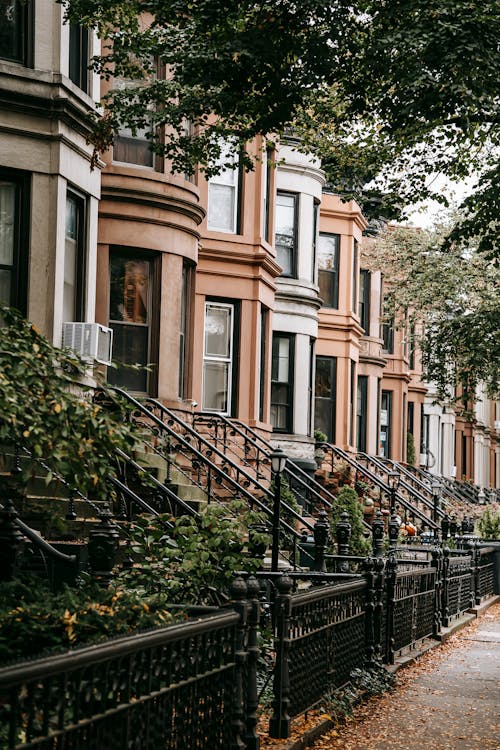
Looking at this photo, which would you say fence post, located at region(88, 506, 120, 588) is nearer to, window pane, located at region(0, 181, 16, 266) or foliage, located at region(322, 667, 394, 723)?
foliage, located at region(322, 667, 394, 723)

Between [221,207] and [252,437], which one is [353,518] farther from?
[221,207]

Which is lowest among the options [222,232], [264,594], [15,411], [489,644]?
[489,644]

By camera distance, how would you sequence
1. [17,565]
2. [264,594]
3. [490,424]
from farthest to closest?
1. [490,424]
2. [264,594]
3. [17,565]

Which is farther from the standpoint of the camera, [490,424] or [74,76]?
[490,424]

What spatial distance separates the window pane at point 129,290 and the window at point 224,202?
4011 mm

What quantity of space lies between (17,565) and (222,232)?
13.9m

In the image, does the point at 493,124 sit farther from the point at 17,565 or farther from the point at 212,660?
the point at 212,660

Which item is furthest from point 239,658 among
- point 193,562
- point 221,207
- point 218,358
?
point 221,207

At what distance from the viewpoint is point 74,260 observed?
15.4 metres

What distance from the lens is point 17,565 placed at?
8.75m

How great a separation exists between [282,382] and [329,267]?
606 centimetres

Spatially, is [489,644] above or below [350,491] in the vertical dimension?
below

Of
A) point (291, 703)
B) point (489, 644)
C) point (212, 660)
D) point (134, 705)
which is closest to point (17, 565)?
point (291, 703)

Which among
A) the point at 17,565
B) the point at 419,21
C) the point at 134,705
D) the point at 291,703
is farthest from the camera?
the point at 419,21
